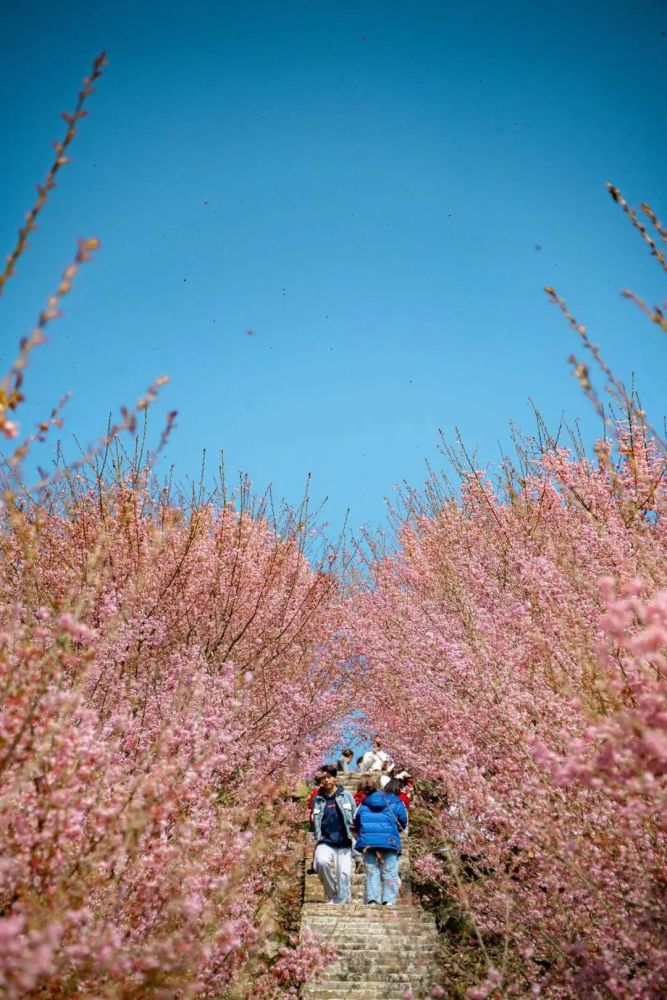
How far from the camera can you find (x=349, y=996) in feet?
20.5

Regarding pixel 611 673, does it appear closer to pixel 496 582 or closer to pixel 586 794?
pixel 586 794

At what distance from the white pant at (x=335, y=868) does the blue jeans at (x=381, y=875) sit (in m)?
0.28

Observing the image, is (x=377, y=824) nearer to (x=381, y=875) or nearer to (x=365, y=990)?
(x=381, y=875)

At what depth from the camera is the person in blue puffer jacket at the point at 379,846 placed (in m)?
8.02

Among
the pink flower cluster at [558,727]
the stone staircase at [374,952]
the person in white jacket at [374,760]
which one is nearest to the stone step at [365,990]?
the stone staircase at [374,952]

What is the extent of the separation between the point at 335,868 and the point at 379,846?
64cm

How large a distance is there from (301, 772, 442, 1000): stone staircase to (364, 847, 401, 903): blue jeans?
19.2 inches

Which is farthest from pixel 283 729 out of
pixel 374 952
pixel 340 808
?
pixel 374 952

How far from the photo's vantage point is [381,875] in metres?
8.12

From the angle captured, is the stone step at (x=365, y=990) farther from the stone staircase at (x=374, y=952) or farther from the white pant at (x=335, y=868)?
the white pant at (x=335, y=868)

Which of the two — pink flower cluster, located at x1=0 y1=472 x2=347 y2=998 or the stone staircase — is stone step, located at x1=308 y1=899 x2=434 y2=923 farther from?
pink flower cluster, located at x1=0 y1=472 x2=347 y2=998

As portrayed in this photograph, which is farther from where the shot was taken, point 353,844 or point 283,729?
point 283,729

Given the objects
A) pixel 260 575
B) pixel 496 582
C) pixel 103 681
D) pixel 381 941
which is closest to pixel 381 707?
pixel 260 575

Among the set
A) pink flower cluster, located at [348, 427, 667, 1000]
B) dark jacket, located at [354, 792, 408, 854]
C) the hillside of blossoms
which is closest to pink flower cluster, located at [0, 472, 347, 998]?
the hillside of blossoms
